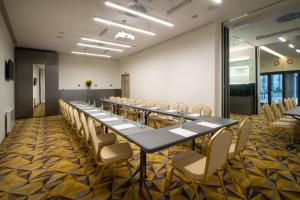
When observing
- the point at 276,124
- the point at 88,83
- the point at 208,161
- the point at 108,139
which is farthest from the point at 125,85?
the point at 208,161

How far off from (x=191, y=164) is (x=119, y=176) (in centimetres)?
120

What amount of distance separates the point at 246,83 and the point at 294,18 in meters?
4.09

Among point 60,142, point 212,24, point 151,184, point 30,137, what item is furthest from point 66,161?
point 212,24

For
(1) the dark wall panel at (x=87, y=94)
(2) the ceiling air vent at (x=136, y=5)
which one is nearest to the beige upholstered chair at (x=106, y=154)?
(2) the ceiling air vent at (x=136, y=5)

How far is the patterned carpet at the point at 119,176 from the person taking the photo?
6.98 feet

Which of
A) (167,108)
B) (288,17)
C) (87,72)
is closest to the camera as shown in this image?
(288,17)

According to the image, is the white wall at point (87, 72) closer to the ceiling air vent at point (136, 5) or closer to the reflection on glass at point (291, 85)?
the ceiling air vent at point (136, 5)

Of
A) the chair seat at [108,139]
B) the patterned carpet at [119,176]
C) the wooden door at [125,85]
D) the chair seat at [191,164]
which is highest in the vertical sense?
the wooden door at [125,85]

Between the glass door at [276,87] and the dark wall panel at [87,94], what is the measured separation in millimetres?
10311

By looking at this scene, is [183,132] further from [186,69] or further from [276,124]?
[186,69]

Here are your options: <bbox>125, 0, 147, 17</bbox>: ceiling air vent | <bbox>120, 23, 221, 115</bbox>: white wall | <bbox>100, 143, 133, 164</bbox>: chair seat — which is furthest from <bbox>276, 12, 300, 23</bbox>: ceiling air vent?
<bbox>100, 143, 133, 164</bbox>: chair seat

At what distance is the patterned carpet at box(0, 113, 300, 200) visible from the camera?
2.13m

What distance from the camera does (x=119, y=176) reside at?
2541 mm

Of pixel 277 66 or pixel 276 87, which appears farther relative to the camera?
pixel 276 87
